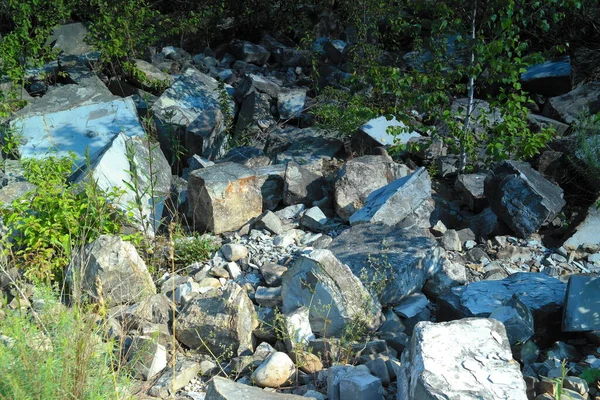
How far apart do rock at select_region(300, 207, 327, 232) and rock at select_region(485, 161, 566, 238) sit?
1411 millimetres

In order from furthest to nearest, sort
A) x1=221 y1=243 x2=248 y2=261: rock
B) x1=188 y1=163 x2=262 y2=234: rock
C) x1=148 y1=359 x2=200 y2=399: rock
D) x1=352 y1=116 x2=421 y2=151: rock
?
x1=352 y1=116 x2=421 y2=151: rock → x1=188 y1=163 x2=262 y2=234: rock → x1=221 y1=243 x2=248 y2=261: rock → x1=148 y1=359 x2=200 y2=399: rock

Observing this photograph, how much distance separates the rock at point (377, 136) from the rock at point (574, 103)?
6.73 feet

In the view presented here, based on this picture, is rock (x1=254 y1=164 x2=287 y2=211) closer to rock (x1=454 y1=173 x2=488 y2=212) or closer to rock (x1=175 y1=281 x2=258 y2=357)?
rock (x1=454 y1=173 x2=488 y2=212)

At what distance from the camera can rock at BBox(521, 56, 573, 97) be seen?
8586mm

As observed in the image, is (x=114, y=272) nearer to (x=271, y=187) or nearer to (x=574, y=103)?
(x=271, y=187)

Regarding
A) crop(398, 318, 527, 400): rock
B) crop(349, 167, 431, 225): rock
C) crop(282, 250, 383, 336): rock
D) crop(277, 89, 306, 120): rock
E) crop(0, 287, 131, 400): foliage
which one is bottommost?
crop(277, 89, 306, 120): rock

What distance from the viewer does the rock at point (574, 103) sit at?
7.65 metres

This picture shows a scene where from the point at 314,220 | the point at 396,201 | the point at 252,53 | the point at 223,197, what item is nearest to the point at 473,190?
Result: the point at 396,201

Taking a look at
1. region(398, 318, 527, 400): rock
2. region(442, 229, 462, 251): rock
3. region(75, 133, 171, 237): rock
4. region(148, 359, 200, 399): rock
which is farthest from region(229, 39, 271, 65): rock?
region(398, 318, 527, 400): rock

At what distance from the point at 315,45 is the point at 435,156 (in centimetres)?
486

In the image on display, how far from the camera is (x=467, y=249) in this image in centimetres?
524

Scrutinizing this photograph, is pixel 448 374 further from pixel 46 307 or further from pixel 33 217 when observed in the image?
pixel 33 217

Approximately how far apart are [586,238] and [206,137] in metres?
4.06

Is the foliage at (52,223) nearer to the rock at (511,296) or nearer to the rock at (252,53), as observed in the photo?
the rock at (511,296)
